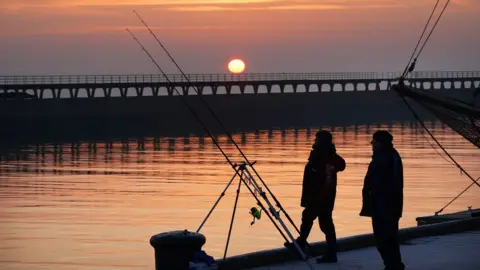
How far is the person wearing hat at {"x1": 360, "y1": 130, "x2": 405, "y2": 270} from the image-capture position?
555 inches

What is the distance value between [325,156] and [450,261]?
2181 mm

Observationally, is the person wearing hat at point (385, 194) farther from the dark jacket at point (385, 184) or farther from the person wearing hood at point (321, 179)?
the person wearing hood at point (321, 179)

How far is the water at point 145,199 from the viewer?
70.4 feet

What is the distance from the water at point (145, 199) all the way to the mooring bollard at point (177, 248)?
510 cm

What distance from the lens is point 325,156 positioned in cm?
1505

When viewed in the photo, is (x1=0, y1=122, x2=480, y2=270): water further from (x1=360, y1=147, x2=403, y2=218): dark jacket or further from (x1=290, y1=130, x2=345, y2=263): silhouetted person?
(x1=360, y1=147, x2=403, y2=218): dark jacket

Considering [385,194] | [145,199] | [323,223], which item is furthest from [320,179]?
[145,199]

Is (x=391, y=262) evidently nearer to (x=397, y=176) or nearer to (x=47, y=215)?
(x=397, y=176)

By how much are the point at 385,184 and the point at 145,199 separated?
18.1 m

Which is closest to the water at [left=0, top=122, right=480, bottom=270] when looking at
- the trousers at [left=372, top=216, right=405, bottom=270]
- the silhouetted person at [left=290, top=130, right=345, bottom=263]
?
the silhouetted person at [left=290, top=130, right=345, bottom=263]

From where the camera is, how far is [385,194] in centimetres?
1414

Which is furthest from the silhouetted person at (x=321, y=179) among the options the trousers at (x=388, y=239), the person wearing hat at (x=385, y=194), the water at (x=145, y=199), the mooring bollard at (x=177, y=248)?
the water at (x=145, y=199)

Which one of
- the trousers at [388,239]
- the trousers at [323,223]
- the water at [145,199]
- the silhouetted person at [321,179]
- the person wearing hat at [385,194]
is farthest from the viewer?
the water at [145,199]

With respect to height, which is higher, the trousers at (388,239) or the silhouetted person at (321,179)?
the silhouetted person at (321,179)
